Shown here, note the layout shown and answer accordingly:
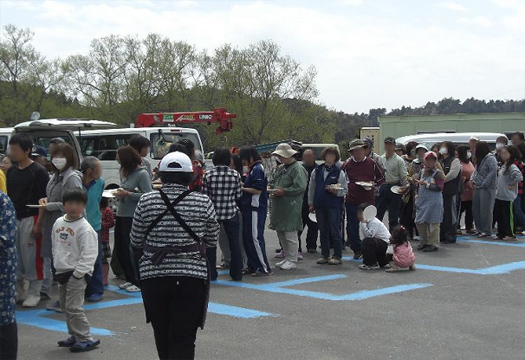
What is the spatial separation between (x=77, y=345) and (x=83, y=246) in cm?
90

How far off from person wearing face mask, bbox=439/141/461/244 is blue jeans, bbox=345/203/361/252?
7.95ft

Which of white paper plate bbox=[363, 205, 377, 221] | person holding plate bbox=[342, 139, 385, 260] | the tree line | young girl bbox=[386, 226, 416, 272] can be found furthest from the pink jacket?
the tree line

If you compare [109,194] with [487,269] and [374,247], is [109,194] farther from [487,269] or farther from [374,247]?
[487,269]

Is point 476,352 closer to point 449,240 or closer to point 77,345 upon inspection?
point 77,345

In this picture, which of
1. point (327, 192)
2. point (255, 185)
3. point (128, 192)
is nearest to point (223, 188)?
point (255, 185)

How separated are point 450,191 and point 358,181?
102 inches

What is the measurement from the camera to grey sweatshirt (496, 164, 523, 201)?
13.3 metres

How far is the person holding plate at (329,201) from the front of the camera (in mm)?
10914

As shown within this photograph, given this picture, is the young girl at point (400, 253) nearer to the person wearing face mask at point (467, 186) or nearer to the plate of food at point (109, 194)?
the person wearing face mask at point (467, 186)

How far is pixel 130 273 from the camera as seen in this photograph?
8.83m

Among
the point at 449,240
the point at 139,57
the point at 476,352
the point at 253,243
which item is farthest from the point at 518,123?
the point at 476,352

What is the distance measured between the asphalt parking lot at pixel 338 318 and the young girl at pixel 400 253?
16 cm

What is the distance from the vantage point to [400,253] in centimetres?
1029

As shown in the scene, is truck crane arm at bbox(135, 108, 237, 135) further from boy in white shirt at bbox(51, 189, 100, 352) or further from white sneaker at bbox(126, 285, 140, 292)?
boy in white shirt at bbox(51, 189, 100, 352)
